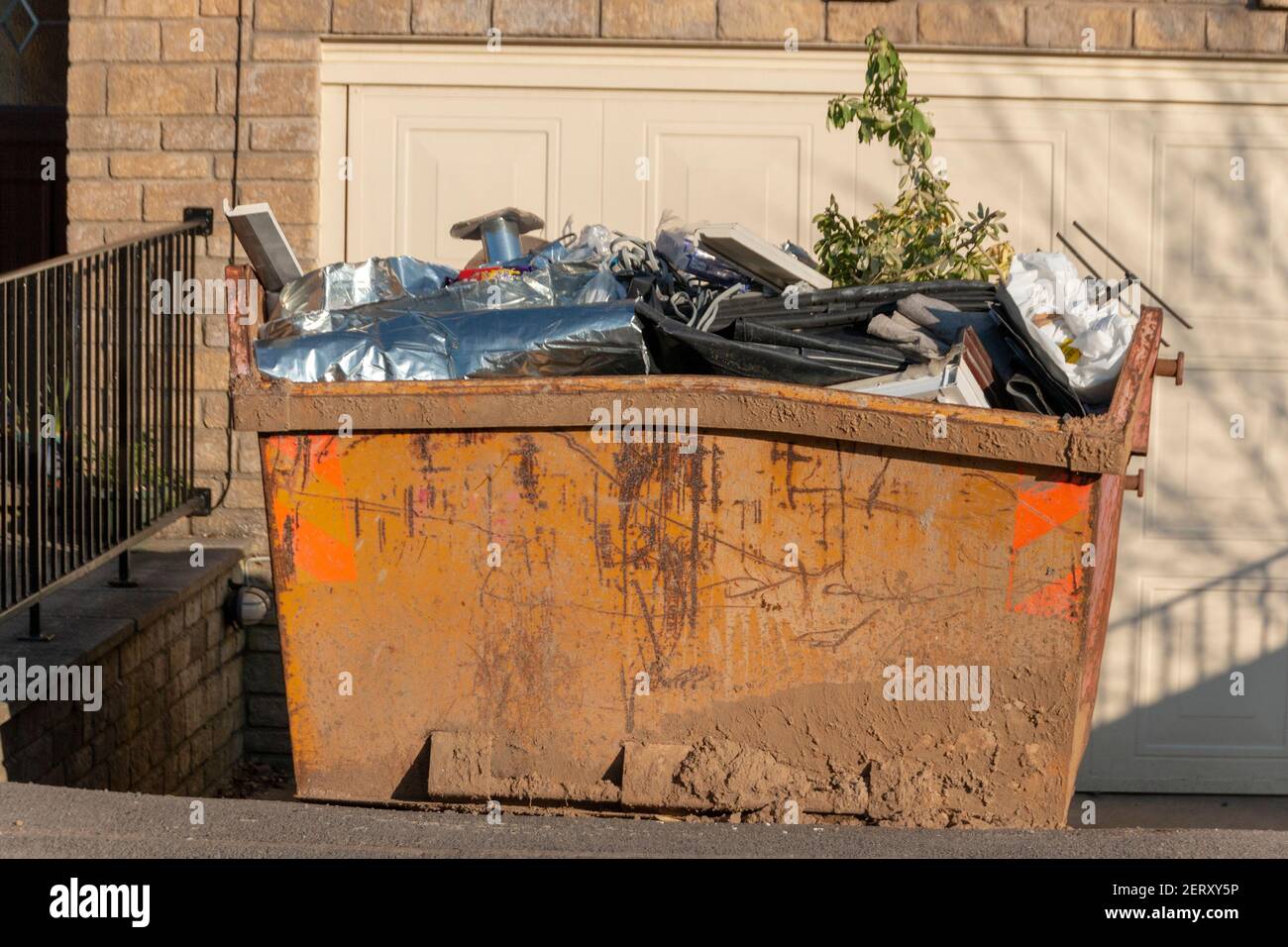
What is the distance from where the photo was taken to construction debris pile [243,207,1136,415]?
12.6 feet

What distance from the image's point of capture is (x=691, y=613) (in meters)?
3.64

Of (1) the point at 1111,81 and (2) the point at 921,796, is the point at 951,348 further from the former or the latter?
(1) the point at 1111,81

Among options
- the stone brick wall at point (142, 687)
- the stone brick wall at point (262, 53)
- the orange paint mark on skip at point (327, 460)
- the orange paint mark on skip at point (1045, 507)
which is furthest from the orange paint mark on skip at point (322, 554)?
the stone brick wall at point (262, 53)

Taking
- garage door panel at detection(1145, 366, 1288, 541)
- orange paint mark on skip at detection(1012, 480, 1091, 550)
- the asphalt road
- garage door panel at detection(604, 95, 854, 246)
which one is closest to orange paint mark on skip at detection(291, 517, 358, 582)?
the asphalt road

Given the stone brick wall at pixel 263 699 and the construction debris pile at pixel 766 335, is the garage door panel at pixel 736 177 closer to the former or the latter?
the construction debris pile at pixel 766 335

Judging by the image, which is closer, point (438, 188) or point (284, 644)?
point (284, 644)

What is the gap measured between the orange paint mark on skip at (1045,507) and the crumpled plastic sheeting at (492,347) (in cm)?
106

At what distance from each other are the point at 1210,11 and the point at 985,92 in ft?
3.19

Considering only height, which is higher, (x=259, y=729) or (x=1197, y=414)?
(x=1197, y=414)

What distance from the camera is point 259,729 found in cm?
644

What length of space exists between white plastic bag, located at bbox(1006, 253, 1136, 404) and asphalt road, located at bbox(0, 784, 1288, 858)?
1.12 metres

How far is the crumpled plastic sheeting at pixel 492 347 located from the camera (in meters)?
3.99
